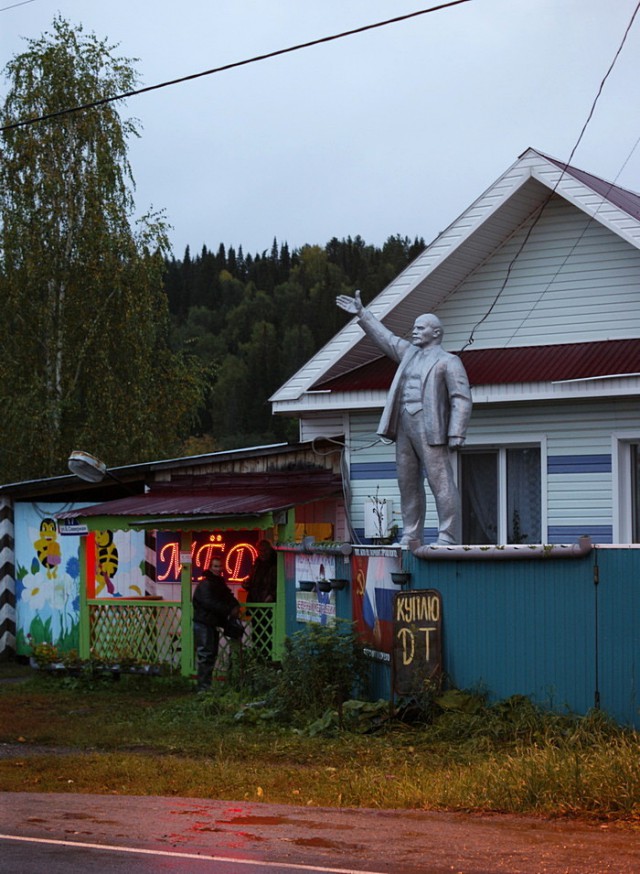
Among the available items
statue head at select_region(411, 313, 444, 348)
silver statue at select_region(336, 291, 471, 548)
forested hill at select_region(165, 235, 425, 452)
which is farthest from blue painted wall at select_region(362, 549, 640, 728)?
forested hill at select_region(165, 235, 425, 452)

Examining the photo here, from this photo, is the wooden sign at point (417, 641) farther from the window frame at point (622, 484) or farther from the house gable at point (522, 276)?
the house gable at point (522, 276)

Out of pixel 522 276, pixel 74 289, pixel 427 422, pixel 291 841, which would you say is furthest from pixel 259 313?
pixel 291 841

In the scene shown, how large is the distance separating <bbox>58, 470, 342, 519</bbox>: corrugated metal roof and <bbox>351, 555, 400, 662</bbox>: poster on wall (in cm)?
262

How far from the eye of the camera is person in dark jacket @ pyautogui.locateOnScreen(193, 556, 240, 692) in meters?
17.5

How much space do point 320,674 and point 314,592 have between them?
2.36 m

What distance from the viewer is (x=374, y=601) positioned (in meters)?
14.5

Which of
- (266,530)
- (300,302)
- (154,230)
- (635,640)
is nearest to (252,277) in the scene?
(300,302)

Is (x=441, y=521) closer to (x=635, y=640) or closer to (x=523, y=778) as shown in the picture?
(x=635, y=640)

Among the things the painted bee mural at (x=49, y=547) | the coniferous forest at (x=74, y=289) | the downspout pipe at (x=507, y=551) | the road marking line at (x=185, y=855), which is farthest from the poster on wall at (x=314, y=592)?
the coniferous forest at (x=74, y=289)

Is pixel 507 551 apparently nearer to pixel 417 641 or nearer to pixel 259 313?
pixel 417 641

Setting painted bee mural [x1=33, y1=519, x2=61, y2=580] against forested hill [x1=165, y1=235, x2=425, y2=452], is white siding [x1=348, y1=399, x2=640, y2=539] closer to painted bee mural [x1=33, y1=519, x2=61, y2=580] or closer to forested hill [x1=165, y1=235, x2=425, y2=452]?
painted bee mural [x1=33, y1=519, x2=61, y2=580]

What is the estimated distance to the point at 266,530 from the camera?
18.8m

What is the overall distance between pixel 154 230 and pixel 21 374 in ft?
15.2

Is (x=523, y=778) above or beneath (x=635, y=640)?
beneath
